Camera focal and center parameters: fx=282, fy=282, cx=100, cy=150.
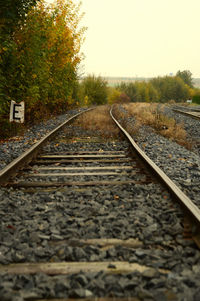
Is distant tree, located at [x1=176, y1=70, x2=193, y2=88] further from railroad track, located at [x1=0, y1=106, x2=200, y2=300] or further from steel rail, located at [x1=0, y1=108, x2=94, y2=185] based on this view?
railroad track, located at [x1=0, y1=106, x2=200, y2=300]

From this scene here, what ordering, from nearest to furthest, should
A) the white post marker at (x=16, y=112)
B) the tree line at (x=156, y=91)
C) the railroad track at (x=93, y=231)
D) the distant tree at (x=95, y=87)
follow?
the railroad track at (x=93, y=231) → the white post marker at (x=16, y=112) → the distant tree at (x=95, y=87) → the tree line at (x=156, y=91)

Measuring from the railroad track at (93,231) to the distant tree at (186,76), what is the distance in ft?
386

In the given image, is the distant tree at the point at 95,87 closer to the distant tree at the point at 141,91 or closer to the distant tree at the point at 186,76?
the distant tree at the point at 141,91

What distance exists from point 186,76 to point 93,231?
396ft

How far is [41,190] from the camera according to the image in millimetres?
3312

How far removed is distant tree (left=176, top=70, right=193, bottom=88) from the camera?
4459 inches

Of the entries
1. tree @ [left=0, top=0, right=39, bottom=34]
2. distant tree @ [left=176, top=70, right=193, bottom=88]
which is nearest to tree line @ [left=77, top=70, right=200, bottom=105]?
distant tree @ [left=176, top=70, right=193, bottom=88]

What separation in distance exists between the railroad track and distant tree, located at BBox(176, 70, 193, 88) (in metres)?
118

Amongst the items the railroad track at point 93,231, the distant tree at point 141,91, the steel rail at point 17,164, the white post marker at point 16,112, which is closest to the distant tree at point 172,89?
the distant tree at point 141,91

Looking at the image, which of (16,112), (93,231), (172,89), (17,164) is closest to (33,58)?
(16,112)

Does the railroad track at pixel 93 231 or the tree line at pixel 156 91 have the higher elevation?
the tree line at pixel 156 91

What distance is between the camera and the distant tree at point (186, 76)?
372 ft

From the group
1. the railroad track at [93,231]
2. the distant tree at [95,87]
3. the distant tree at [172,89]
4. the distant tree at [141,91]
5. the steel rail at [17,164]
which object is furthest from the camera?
the distant tree at [172,89]

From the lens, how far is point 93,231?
2.34 metres
